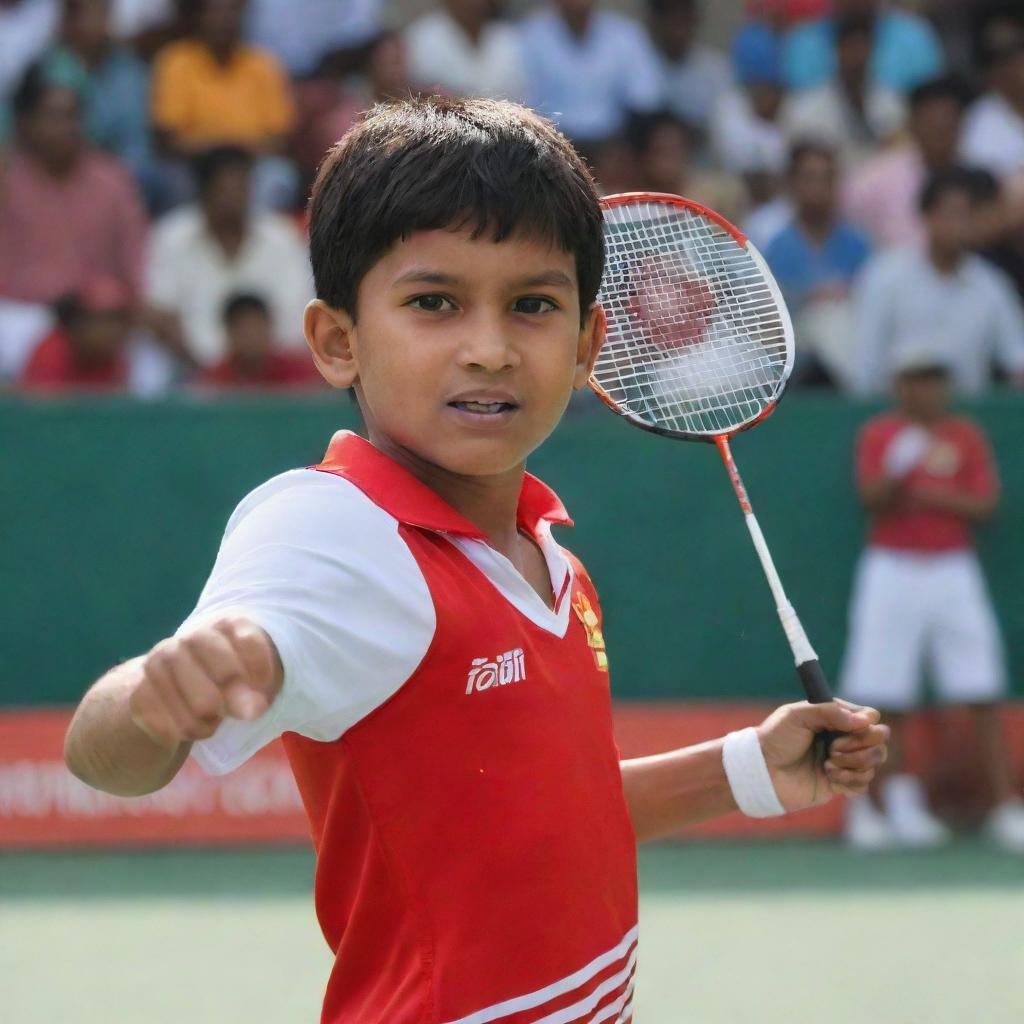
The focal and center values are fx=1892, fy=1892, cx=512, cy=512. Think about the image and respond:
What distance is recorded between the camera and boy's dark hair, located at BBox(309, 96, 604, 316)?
2082mm

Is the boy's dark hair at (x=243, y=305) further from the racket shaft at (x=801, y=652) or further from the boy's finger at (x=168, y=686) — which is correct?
the boy's finger at (x=168, y=686)

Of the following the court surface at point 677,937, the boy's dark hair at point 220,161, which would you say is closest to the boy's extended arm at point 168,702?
the court surface at point 677,937

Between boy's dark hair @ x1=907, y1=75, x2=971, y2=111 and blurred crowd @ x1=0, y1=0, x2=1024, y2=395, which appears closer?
blurred crowd @ x1=0, y1=0, x2=1024, y2=395

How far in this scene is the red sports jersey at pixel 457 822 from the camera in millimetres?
2006

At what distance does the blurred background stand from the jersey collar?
4.06 metres

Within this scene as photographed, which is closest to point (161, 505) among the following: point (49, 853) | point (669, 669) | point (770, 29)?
point (49, 853)

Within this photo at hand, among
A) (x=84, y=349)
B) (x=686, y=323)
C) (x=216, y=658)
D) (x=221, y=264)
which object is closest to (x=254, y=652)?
(x=216, y=658)

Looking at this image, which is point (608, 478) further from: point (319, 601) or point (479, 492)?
point (319, 601)

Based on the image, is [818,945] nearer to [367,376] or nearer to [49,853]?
[49,853]

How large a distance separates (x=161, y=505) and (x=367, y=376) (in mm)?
5660

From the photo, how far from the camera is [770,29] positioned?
10023 millimetres

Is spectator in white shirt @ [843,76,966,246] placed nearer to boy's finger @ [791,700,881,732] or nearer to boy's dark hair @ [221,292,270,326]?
boy's dark hair @ [221,292,270,326]

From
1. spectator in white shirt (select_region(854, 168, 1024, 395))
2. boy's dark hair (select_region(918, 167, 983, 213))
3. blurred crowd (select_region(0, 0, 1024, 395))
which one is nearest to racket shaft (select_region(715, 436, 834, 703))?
blurred crowd (select_region(0, 0, 1024, 395))

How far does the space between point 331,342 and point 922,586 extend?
5627mm
